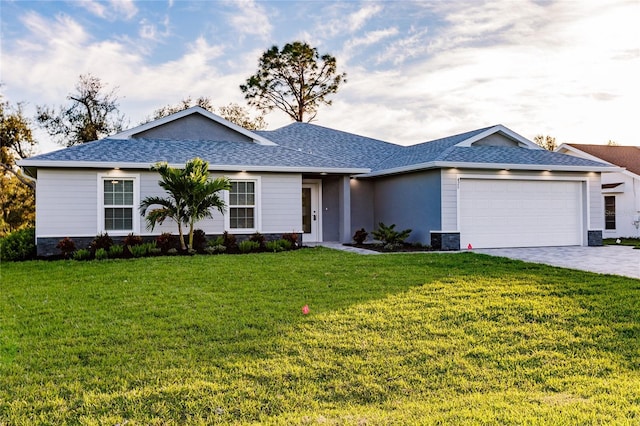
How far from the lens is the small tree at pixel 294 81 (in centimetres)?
3166

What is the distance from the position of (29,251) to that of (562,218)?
15.9 metres

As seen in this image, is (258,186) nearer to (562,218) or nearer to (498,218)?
(498,218)

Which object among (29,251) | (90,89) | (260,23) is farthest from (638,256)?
(90,89)

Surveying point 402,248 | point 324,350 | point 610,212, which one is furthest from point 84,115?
point 324,350

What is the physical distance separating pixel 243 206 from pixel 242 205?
0.14ft

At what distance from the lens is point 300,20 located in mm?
15758

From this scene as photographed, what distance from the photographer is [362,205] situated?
58.8ft

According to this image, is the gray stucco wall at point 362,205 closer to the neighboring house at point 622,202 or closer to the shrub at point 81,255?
the shrub at point 81,255

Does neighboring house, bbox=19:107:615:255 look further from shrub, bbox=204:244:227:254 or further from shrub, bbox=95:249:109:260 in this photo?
shrub, bbox=95:249:109:260

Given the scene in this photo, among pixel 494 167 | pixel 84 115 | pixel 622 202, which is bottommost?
pixel 622 202

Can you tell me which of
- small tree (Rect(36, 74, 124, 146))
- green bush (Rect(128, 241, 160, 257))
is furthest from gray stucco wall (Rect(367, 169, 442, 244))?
small tree (Rect(36, 74, 124, 146))

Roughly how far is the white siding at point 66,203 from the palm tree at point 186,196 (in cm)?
142

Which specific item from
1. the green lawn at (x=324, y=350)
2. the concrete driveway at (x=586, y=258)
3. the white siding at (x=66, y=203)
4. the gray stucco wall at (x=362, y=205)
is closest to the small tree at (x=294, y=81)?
the gray stucco wall at (x=362, y=205)

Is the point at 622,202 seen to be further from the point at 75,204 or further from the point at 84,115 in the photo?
the point at 84,115
